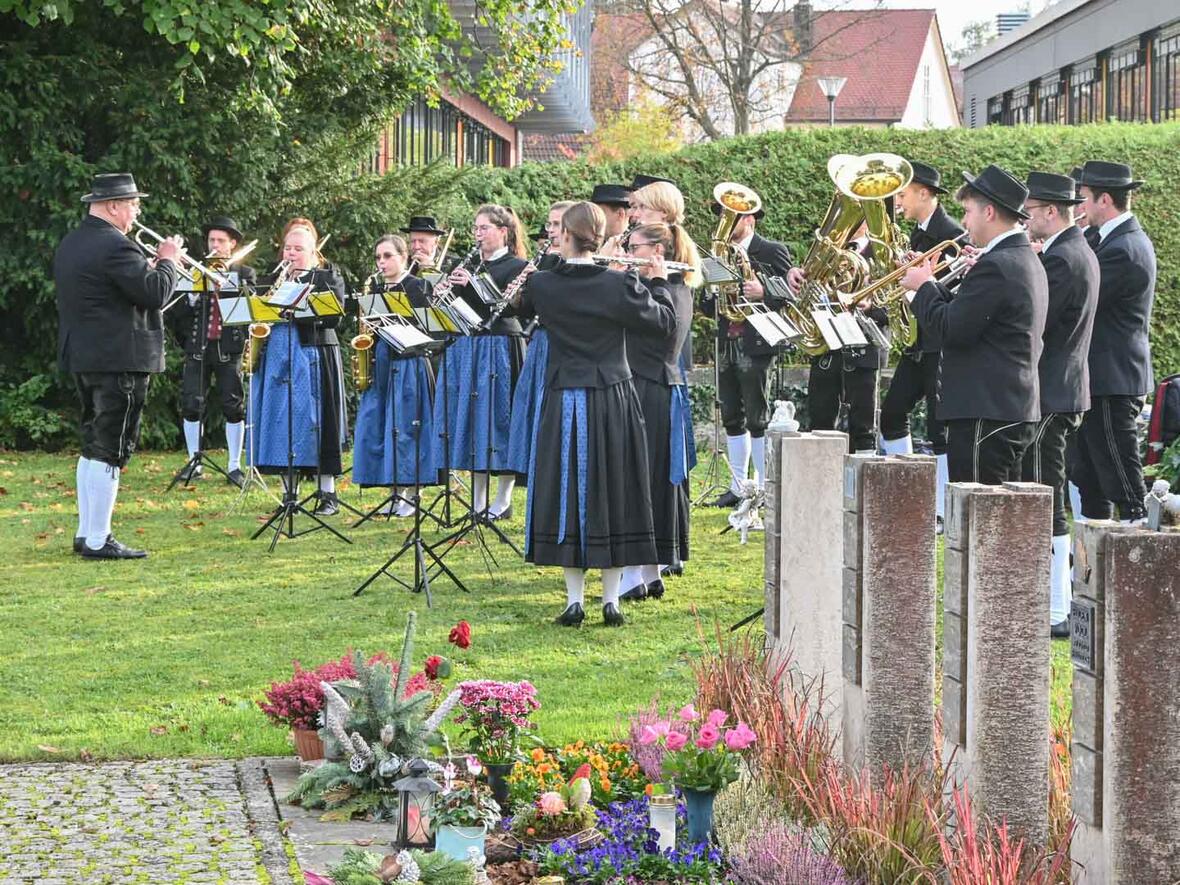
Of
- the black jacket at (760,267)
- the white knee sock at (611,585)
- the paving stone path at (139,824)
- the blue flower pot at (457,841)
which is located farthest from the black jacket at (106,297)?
the blue flower pot at (457,841)

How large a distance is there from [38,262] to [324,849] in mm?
12497

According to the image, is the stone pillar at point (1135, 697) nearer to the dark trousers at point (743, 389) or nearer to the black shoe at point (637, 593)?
the black shoe at point (637, 593)

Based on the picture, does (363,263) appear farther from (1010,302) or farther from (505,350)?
(1010,302)

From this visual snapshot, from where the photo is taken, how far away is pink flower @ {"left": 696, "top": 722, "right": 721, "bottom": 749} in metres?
5.09

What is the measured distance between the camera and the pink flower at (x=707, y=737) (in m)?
5.09

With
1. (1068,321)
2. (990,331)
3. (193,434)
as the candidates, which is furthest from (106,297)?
(1068,321)

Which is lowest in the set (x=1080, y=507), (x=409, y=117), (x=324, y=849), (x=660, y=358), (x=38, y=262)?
(x=324, y=849)

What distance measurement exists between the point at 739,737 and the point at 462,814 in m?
0.89

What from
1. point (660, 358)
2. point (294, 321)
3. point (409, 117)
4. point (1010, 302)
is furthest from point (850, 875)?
point (409, 117)

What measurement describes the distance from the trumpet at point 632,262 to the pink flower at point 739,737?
3.72 meters

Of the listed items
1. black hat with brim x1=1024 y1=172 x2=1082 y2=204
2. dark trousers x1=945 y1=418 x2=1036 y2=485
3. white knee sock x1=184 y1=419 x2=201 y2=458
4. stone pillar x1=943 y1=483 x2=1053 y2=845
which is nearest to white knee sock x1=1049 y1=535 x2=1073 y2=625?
dark trousers x1=945 y1=418 x2=1036 y2=485

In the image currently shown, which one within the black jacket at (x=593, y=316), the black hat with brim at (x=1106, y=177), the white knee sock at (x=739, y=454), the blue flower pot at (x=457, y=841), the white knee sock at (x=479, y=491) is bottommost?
the blue flower pot at (x=457, y=841)

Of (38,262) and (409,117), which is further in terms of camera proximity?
(409,117)

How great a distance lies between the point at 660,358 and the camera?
9.23 metres
